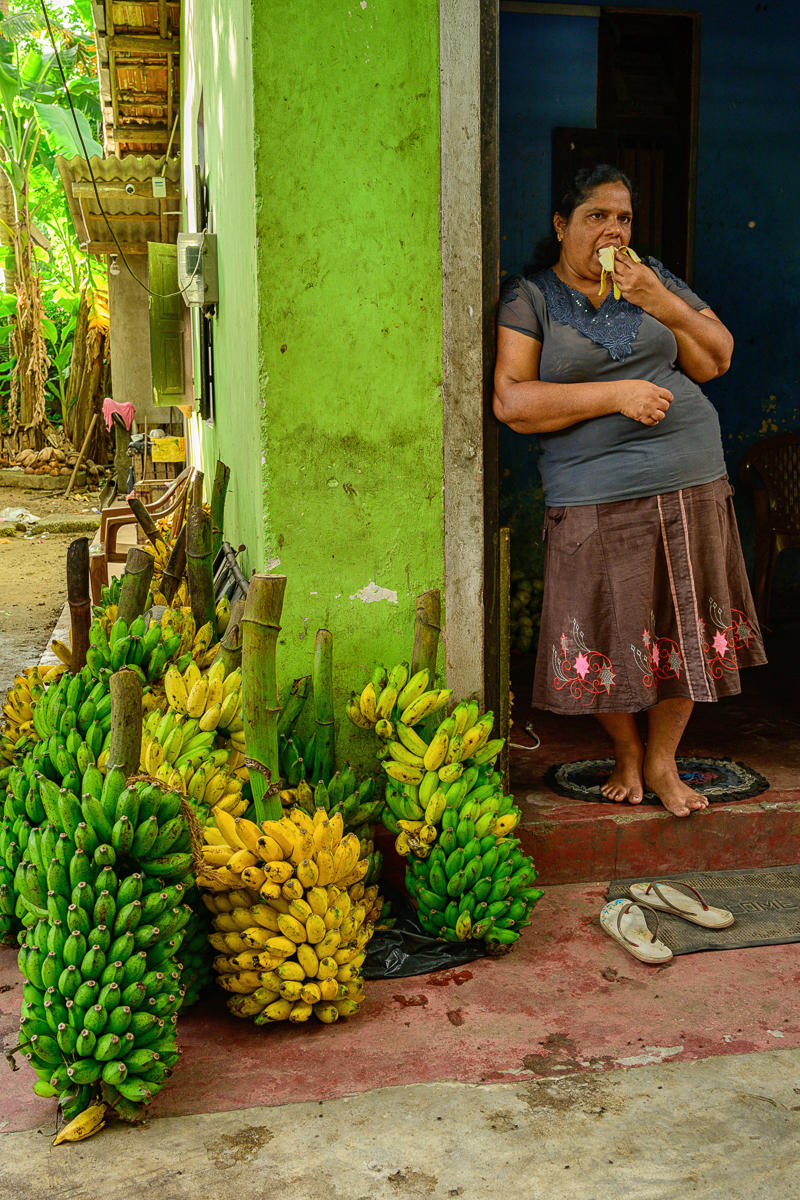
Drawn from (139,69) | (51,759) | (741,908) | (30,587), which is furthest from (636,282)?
(139,69)

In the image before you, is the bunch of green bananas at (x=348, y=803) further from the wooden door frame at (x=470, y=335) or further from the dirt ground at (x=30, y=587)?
the dirt ground at (x=30, y=587)

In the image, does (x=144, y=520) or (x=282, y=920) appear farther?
(x=144, y=520)

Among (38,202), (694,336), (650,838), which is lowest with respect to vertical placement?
(650,838)

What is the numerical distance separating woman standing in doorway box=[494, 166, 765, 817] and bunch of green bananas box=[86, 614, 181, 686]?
1.28m

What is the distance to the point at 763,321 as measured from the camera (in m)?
6.36

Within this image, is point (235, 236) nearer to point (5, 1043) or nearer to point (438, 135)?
point (438, 135)

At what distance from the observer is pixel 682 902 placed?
330 centimetres

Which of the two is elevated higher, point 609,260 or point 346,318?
point 609,260

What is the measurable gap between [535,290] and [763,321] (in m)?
3.51

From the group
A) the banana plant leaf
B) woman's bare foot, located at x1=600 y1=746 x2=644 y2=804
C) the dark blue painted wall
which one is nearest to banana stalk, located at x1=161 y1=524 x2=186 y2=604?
woman's bare foot, located at x1=600 y1=746 x2=644 y2=804

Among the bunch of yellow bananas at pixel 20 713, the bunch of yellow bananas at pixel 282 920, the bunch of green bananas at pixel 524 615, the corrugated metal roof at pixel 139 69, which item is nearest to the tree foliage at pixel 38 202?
the corrugated metal roof at pixel 139 69

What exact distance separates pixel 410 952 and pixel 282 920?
57cm

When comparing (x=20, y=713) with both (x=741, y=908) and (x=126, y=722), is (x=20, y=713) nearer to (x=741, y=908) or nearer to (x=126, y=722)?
(x=126, y=722)

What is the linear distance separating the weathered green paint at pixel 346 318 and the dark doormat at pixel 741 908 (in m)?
1.18
